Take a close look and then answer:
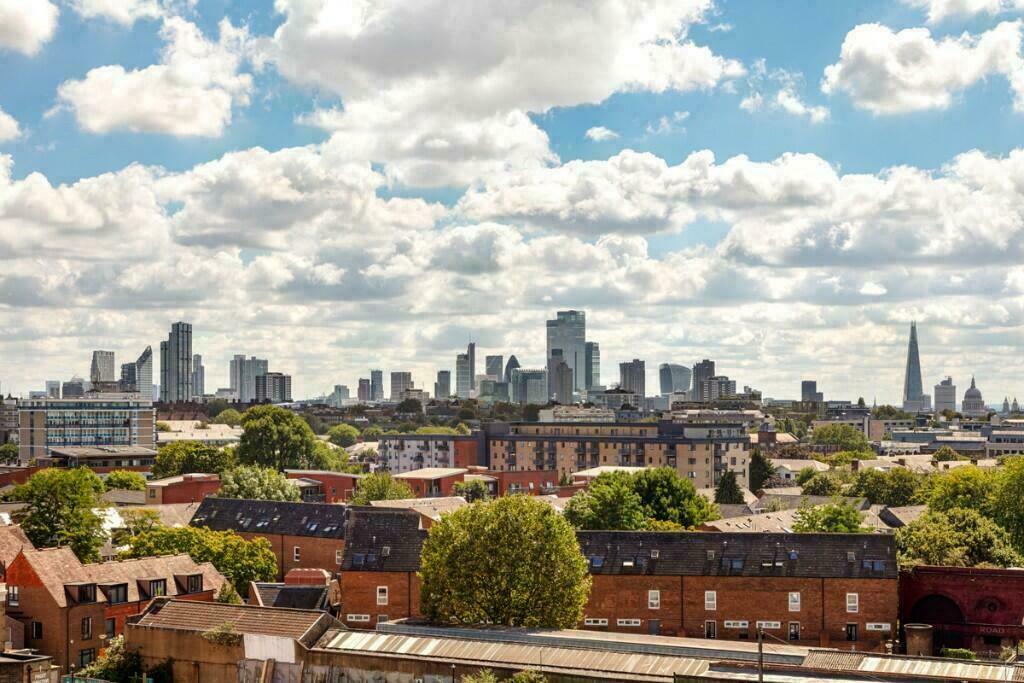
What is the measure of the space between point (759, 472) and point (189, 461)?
76598 mm

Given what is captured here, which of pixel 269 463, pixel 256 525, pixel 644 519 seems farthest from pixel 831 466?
pixel 256 525

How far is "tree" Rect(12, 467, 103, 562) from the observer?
80.8 meters

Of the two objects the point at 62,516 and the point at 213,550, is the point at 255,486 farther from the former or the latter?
the point at 213,550

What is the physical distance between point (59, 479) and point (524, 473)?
3075 inches

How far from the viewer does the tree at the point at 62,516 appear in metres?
80.8

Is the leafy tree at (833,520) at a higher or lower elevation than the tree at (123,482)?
lower

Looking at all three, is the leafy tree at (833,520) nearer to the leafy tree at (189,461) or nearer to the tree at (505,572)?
the tree at (505,572)

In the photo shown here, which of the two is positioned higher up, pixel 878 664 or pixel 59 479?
pixel 59 479

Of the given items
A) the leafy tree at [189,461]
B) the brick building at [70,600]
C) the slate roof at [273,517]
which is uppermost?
the leafy tree at [189,461]

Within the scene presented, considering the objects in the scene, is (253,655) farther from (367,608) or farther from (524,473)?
(524,473)

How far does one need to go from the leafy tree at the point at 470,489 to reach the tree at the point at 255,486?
72.5 feet

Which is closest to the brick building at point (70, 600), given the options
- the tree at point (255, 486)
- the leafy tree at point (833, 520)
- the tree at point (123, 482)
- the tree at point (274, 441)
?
the tree at point (255, 486)

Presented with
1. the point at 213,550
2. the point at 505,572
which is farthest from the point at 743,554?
the point at 213,550

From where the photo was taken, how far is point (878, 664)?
46.7 meters
